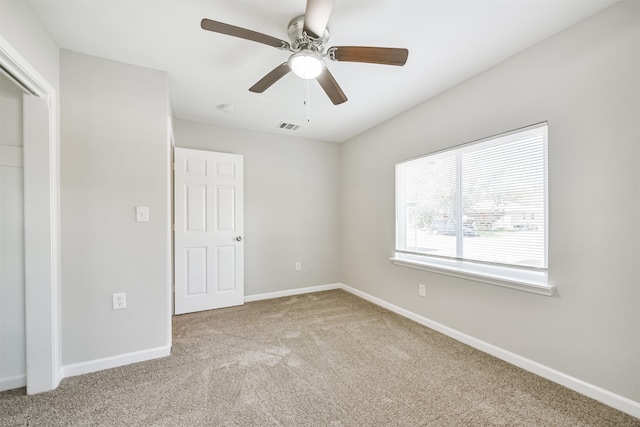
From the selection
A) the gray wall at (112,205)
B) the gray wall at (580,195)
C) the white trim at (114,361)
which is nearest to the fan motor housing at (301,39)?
the gray wall at (112,205)

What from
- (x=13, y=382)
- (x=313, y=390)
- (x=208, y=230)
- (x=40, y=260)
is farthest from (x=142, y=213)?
(x=313, y=390)

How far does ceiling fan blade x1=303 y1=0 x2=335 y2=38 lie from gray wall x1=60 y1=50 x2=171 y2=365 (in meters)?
1.59

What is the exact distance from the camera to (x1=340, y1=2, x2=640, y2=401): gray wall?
1.58m

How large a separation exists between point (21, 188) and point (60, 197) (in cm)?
21

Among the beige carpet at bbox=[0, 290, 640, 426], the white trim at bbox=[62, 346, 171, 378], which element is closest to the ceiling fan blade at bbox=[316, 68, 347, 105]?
the beige carpet at bbox=[0, 290, 640, 426]

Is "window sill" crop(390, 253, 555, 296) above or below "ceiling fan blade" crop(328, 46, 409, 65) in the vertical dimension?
below

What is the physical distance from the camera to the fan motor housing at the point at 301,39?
5.34 ft

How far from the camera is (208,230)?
344 centimetres

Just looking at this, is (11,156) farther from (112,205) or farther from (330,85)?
(330,85)

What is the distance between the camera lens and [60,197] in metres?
2.00

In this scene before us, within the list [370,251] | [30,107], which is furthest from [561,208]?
[30,107]

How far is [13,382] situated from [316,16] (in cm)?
316

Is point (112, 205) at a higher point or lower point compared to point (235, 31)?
lower

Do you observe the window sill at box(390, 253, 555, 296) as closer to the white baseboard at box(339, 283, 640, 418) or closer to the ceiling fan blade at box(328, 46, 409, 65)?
the white baseboard at box(339, 283, 640, 418)
